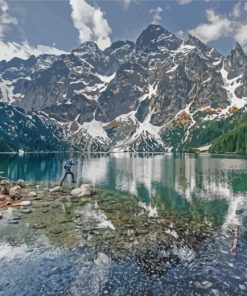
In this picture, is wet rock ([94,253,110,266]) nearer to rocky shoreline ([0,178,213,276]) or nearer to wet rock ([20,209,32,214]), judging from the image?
rocky shoreline ([0,178,213,276])

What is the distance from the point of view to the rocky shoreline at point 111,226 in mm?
27672

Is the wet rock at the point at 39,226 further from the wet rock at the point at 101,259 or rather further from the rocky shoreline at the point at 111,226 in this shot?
the wet rock at the point at 101,259

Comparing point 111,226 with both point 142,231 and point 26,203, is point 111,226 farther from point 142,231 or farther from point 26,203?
point 26,203

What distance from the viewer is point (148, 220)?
1549 inches

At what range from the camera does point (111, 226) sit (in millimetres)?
36000

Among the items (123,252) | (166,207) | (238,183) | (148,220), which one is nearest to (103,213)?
(148,220)

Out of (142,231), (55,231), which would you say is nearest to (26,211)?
(55,231)

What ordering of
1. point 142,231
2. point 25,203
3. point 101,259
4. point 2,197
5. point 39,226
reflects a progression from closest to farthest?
point 101,259
point 142,231
point 39,226
point 25,203
point 2,197

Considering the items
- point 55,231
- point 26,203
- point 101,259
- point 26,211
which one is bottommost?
point 101,259

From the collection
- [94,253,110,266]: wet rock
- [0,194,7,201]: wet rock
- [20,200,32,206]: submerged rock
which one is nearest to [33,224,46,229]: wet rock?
[94,253,110,266]: wet rock

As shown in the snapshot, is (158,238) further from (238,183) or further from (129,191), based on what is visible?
(238,183)

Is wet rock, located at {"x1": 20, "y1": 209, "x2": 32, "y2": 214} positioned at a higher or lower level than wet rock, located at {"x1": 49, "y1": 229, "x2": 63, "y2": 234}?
higher

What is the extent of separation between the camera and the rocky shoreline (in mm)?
27672

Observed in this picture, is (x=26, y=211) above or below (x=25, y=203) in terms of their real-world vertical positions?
below
